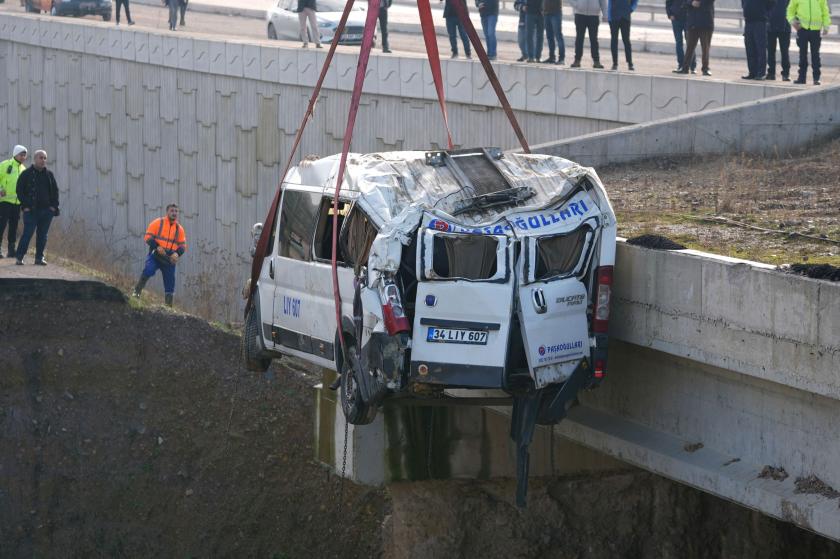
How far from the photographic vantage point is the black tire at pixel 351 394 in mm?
9812

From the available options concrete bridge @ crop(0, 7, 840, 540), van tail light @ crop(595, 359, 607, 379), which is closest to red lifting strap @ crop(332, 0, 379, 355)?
van tail light @ crop(595, 359, 607, 379)

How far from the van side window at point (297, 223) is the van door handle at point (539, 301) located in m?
2.10

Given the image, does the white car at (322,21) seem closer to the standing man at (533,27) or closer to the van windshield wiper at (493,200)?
the standing man at (533,27)

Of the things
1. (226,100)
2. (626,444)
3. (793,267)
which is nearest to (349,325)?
(626,444)

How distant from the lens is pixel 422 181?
992 cm

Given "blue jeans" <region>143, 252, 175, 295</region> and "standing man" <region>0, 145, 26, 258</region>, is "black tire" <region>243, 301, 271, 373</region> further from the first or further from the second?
"standing man" <region>0, 145, 26, 258</region>

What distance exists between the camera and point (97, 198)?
32.1 metres

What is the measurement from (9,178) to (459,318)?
12.3 meters

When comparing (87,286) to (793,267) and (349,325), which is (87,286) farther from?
(793,267)

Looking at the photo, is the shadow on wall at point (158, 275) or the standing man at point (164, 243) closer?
the standing man at point (164, 243)

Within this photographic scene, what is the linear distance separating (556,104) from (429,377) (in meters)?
9.72

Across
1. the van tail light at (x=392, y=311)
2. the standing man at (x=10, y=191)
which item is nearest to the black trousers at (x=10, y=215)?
the standing man at (x=10, y=191)

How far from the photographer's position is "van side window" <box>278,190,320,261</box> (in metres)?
10.6

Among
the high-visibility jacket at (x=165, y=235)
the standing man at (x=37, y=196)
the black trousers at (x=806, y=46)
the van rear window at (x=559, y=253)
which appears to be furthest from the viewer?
the standing man at (x=37, y=196)
